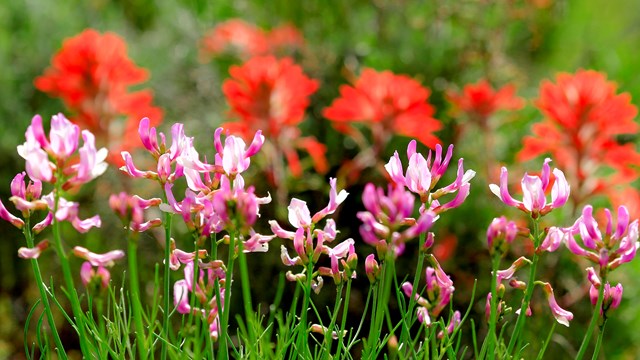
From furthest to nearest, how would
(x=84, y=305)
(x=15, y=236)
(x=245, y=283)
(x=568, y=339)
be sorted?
1. (x=15, y=236)
2. (x=84, y=305)
3. (x=568, y=339)
4. (x=245, y=283)

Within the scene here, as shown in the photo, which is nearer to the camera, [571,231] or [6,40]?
[571,231]

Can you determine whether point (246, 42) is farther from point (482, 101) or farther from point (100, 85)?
point (482, 101)

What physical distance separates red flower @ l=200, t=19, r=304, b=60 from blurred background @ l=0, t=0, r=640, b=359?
0.03m

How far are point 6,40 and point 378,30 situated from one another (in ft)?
4.45

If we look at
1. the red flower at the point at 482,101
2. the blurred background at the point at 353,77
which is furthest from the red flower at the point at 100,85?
the red flower at the point at 482,101

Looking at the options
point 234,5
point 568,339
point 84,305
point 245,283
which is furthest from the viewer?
point 234,5

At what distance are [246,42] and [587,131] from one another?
1.28 metres

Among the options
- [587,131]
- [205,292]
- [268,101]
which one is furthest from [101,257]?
[587,131]

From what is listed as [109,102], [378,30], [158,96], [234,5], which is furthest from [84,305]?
[234,5]

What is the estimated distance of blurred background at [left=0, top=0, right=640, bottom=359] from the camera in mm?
2391

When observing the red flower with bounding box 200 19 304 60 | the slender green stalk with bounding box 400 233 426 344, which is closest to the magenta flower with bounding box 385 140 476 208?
the slender green stalk with bounding box 400 233 426 344

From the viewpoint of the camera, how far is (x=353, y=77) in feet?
9.09

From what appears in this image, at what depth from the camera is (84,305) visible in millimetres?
2602

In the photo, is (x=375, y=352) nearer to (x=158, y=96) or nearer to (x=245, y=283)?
(x=245, y=283)
